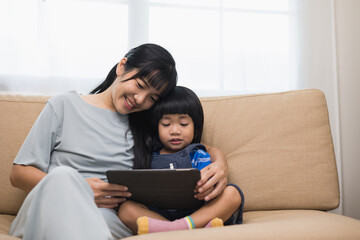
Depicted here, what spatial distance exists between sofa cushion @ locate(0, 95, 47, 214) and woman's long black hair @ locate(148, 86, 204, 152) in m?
0.48

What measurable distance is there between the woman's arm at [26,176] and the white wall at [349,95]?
174 centimetres

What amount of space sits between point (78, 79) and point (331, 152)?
1328 millimetres

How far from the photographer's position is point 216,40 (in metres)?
2.10

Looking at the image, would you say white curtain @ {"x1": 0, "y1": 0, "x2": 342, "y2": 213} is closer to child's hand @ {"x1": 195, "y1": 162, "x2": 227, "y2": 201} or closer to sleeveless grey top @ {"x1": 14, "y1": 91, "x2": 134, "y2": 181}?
sleeveless grey top @ {"x1": 14, "y1": 91, "x2": 134, "y2": 181}

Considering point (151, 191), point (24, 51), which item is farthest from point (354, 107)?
point (24, 51)

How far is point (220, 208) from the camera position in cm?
118

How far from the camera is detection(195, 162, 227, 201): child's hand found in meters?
1.16

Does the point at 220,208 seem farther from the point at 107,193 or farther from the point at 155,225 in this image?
the point at 107,193

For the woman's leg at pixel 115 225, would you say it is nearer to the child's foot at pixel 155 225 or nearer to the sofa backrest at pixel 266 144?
the child's foot at pixel 155 225

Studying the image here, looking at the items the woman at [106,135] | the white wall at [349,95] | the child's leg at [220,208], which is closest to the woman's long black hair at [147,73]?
the woman at [106,135]

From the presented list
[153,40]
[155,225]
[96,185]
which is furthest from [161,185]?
[153,40]

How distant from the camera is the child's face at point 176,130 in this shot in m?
1.46

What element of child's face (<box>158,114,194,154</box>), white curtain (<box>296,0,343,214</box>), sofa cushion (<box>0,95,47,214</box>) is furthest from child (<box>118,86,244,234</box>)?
white curtain (<box>296,0,343,214</box>)

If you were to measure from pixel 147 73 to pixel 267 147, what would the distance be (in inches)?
22.7
